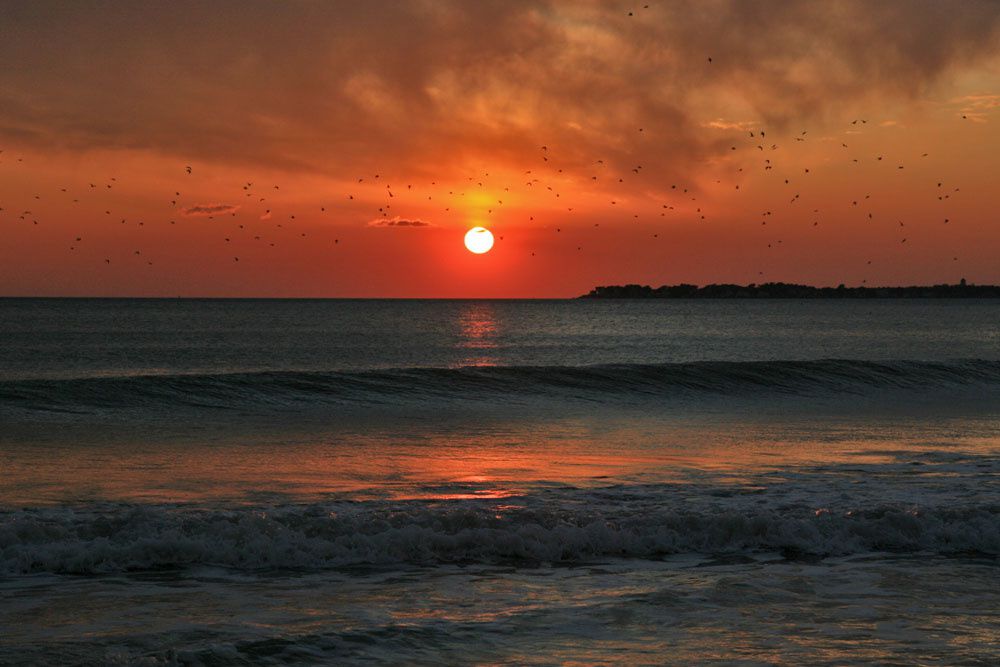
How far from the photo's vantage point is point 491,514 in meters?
12.1

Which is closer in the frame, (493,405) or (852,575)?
(852,575)

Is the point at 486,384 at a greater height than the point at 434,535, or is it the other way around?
the point at 486,384

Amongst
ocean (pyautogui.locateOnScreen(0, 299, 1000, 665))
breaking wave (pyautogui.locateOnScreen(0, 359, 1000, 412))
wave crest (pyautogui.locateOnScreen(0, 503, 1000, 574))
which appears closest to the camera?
ocean (pyautogui.locateOnScreen(0, 299, 1000, 665))

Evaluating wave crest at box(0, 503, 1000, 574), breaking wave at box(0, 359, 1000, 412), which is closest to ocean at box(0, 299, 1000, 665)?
wave crest at box(0, 503, 1000, 574)

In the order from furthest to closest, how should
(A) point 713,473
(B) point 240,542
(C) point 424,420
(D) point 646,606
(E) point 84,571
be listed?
1. (C) point 424,420
2. (A) point 713,473
3. (B) point 240,542
4. (E) point 84,571
5. (D) point 646,606

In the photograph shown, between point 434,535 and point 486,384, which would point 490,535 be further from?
point 486,384

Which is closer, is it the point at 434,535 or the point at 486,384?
the point at 434,535

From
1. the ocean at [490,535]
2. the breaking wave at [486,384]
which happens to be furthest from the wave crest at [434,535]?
the breaking wave at [486,384]

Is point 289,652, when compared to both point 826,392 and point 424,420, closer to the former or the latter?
point 424,420

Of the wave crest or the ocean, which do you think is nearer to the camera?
the ocean

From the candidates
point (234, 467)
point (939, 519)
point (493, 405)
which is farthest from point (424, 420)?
point (939, 519)

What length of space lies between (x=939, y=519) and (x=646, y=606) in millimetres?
5202

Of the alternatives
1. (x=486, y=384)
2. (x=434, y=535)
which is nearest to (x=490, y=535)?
(x=434, y=535)

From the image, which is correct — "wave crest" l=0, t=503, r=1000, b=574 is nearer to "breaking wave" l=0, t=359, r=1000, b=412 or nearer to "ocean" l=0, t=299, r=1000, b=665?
"ocean" l=0, t=299, r=1000, b=665
